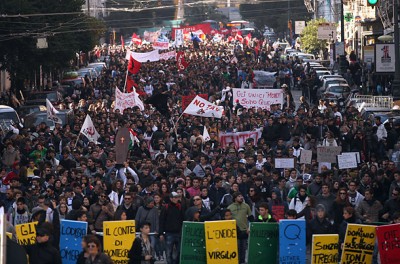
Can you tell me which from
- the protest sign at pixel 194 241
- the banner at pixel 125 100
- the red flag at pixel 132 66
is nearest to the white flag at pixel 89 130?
the banner at pixel 125 100

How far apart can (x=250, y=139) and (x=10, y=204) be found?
8655mm

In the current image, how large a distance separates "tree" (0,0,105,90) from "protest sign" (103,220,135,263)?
31423 mm

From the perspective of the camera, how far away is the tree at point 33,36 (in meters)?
51.2

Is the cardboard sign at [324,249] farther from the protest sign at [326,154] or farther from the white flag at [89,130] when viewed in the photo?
the white flag at [89,130]

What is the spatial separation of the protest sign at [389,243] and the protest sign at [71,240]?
369 centimetres

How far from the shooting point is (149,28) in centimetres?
15238

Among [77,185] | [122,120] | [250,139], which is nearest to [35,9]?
[122,120]

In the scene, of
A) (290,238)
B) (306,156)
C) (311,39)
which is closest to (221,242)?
(290,238)

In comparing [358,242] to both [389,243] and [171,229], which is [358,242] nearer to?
[389,243]

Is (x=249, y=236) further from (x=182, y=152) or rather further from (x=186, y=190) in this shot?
(x=182, y=152)

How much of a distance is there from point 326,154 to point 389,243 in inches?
343

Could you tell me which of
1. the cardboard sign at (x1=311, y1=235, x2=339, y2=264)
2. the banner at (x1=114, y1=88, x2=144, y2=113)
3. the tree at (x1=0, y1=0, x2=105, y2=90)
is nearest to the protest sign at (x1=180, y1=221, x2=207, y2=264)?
the cardboard sign at (x1=311, y1=235, x2=339, y2=264)

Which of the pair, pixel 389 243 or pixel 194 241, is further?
pixel 194 241

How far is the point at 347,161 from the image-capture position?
23484 millimetres
